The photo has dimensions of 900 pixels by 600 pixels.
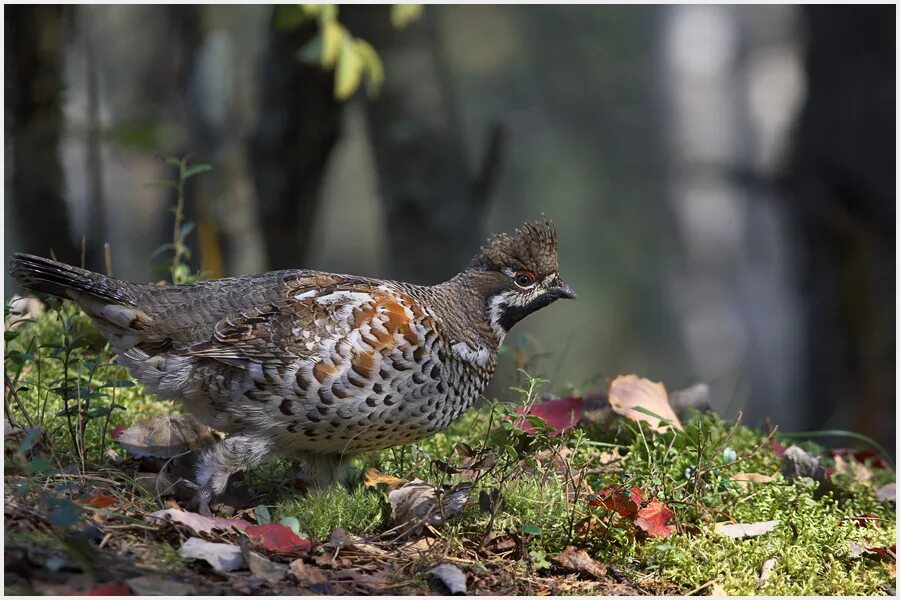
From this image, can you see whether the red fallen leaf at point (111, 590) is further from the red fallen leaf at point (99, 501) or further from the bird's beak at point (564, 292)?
the bird's beak at point (564, 292)

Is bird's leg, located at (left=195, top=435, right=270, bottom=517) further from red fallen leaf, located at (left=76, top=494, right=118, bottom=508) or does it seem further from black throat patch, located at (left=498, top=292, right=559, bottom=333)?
black throat patch, located at (left=498, top=292, right=559, bottom=333)

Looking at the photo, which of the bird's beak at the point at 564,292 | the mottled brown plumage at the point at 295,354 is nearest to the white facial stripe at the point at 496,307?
the mottled brown plumage at the point at 295,354

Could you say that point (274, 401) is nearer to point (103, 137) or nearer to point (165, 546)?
point (165, 546)

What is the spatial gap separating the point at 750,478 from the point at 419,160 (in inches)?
227

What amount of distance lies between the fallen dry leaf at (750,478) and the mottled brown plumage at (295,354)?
1.47 metres

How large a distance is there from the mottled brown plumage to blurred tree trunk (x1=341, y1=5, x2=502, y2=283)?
15.6 ft

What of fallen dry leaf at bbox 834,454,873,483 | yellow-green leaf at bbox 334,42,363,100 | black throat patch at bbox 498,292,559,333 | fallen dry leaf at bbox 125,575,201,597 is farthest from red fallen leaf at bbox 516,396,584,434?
yellow-green leaf at bbox 334,42,363,100

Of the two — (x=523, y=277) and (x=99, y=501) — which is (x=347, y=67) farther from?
(x=99, y=501)

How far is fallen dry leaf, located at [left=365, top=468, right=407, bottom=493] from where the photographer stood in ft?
15.0

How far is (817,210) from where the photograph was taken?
11164 mm

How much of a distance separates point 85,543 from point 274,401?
1320mm

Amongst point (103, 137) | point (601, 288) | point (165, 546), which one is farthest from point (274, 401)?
point (601, 288)

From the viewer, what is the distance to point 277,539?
3895 mm

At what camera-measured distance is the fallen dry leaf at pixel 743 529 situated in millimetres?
4535
